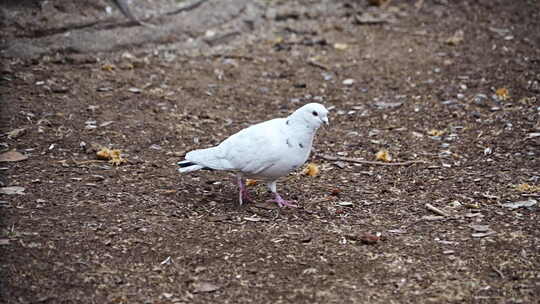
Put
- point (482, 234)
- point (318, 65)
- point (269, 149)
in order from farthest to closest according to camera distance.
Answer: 1. point (318, 65)
2. point (269, 149)
3. point (482, 234)

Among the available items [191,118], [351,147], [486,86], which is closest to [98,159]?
[191,118]

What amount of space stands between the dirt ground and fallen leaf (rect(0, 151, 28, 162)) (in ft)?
0.06

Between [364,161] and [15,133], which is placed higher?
[15,133]

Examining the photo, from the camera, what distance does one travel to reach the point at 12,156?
188 inches

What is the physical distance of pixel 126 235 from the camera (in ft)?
12.5

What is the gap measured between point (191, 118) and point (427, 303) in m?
3.16

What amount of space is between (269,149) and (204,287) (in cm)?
103

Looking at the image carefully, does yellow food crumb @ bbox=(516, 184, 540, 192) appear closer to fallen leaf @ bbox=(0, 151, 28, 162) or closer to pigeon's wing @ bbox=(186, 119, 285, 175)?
pigeon's wing @ bbox=(186, 119, 285, 175)

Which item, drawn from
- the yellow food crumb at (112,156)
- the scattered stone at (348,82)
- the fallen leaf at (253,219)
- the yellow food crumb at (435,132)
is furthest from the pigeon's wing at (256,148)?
the scattered stone at (348,82)

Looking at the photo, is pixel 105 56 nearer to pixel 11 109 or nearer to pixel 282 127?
pixel 11 109

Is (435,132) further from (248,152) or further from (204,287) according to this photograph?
(204,287)

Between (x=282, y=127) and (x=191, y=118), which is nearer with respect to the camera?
(x=282, y=127)

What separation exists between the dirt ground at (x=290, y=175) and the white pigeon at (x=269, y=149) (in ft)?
1.02

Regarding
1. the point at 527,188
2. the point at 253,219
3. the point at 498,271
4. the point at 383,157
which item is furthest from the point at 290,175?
the point at 498,271
